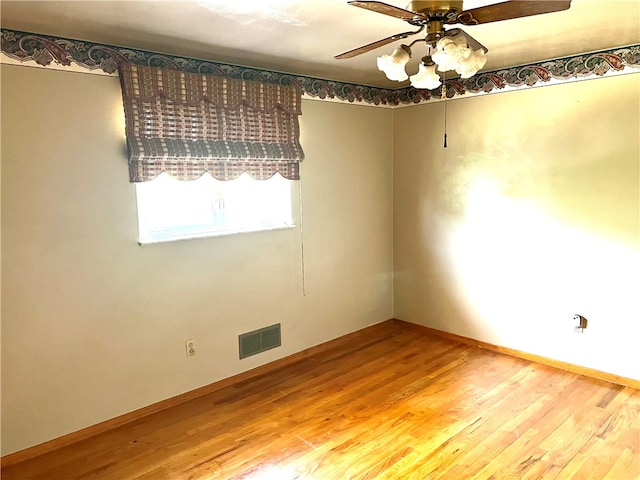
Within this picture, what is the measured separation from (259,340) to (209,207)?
1083 mm

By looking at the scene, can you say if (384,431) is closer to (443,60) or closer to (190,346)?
(190,346)

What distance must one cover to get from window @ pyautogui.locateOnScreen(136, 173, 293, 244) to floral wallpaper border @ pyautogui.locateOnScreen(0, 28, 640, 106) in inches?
28.2

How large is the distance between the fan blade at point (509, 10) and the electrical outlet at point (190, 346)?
2.52 metres

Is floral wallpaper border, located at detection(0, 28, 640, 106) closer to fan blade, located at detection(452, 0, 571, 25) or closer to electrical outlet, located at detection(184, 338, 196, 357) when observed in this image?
electrical outlet, located at detection(184, 338, 196, 357)

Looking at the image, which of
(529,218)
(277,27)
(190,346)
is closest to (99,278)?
(190,346)

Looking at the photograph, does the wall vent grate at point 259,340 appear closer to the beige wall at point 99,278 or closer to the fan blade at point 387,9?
the beige wall at point 99,278

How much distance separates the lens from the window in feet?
10.1

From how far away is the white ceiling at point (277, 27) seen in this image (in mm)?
2193

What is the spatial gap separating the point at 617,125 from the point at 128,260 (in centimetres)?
332

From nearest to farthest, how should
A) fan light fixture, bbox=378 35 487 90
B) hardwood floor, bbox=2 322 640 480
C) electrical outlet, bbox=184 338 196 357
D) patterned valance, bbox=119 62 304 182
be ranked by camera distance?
fan light fixture, bbox=378 35 487 90
hardwood floor, bbox=2 322 640 480
patterned valance, bbox=119 62 304 182
electrical outlet, bbox=184 338 196 357

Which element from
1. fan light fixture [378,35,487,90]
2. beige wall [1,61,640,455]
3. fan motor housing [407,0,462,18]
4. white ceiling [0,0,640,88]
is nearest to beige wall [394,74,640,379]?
beige wall [1,61,640,455]

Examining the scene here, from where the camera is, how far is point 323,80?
3850 millimetres

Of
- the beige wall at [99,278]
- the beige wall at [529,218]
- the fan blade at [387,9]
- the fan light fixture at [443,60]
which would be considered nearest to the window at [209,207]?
the beige wall at [99,278]

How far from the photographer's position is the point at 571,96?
11.1ft
